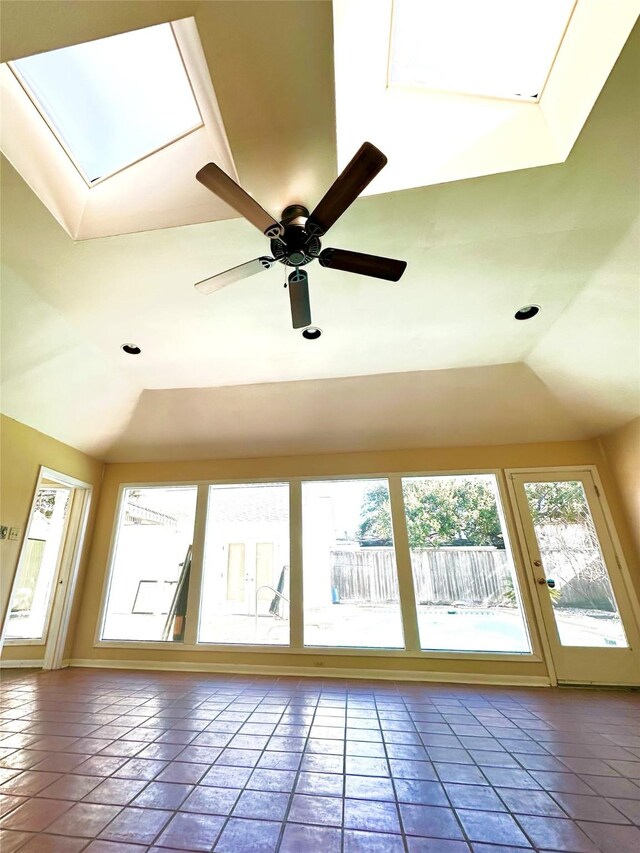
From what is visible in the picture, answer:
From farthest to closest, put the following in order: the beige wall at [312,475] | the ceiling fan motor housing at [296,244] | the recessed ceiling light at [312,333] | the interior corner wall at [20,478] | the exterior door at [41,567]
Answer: the exterior door at [41,567]
the beige wall at [312,475]
the interior corner wall at [20,478]
the recessed ceiling light at [312,333]
the ceiling fan motor housing at [296,244]

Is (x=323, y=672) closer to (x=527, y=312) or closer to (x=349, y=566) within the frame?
(x=349, y=566)

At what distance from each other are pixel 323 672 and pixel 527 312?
4.06 m

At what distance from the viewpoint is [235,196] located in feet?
5.58

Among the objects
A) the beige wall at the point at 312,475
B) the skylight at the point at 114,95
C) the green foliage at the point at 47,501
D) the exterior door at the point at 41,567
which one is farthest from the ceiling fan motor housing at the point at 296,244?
the green foliage at the point at 47,501

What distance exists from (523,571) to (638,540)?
1.13m

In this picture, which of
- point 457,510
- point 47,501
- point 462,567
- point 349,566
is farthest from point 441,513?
point 47,501

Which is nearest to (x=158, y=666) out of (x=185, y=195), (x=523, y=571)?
(x=523, y=571)

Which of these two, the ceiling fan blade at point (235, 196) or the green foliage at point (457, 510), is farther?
the green foliage at point (457, 510)

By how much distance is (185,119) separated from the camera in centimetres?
212

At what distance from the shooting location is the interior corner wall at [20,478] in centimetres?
362

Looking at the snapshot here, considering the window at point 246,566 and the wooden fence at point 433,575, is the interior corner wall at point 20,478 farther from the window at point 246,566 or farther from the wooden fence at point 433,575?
the wooden fence at point 433,575

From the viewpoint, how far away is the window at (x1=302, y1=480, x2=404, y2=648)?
13.5ft

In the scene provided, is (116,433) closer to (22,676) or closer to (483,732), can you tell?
(22,676)

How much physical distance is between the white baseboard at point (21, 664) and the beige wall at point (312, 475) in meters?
0.34
